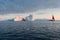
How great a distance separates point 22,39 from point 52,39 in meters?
6.87

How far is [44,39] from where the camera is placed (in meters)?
35.9

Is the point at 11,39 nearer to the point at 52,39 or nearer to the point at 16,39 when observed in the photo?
Result: the point at 16,39

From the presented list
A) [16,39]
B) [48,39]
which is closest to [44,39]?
[48,39]

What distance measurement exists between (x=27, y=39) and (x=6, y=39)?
4.79 m

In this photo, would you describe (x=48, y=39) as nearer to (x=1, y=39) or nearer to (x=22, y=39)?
(x=22, y=39)

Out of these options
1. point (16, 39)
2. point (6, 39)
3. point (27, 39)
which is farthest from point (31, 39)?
point (6, 39)

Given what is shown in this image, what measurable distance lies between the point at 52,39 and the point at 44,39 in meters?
1.84

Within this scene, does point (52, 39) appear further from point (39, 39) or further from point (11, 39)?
point (11, 39)

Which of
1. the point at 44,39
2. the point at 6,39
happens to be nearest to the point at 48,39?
the point at 44,39

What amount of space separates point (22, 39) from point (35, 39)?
9.78ft

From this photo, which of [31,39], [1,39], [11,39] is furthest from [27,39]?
[1,39]

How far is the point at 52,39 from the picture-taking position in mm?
35969

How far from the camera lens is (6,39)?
3578 centimetres

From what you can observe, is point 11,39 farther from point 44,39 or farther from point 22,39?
point 44,39
